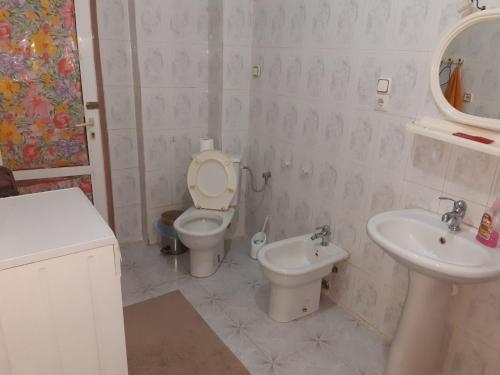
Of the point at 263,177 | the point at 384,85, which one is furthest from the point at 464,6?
the point at 263,177

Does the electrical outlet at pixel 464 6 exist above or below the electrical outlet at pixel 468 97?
above

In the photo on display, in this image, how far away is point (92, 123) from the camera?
9.05 feet

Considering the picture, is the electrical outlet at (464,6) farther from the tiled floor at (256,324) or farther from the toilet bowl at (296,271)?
the tiled floor at (256,324)

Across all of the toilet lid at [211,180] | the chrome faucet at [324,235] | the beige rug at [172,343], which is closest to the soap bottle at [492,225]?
the chrome faucet at [324,235]

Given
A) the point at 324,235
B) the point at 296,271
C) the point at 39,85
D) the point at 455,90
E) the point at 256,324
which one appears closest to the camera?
the point at 455,90

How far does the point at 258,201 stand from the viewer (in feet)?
10.1

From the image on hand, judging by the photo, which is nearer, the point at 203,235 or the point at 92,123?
the point at 203,235

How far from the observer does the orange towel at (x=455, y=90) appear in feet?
5.18

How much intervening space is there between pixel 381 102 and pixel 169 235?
1.86 metres

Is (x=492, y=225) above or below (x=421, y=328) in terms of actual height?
above

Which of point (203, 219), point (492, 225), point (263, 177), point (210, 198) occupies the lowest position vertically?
point (203, 219)

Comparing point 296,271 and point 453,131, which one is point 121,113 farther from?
point 453,131

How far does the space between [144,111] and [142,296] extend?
134cm

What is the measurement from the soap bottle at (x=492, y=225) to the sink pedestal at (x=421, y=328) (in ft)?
0.79
